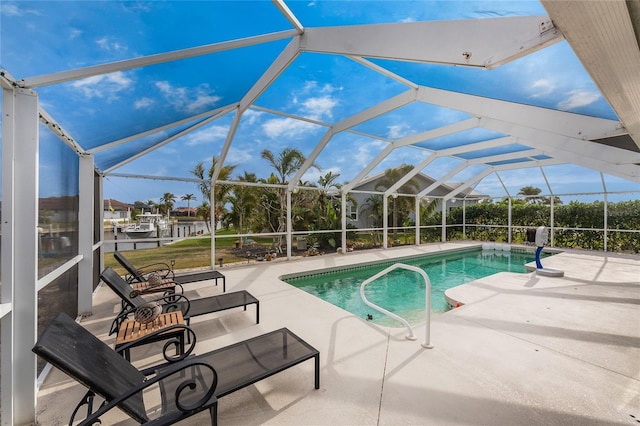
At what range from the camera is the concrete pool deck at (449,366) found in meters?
2.44

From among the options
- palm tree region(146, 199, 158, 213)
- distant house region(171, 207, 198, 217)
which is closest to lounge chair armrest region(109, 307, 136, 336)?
palm tree region(146, 199, 158, 213)

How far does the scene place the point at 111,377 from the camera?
6.70 feet

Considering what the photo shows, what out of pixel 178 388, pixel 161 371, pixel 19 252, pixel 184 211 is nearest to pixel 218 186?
pixel 184 211

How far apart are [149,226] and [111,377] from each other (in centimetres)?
999

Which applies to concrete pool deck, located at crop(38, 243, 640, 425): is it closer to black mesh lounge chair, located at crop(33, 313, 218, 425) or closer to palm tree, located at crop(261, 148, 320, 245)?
black mesh lounge chair, located at crop(33, 313, 218, 425)

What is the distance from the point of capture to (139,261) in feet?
36.8

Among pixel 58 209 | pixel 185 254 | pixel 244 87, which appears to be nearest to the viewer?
pixel 58 209

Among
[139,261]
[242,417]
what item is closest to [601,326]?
Answer: [242,417]

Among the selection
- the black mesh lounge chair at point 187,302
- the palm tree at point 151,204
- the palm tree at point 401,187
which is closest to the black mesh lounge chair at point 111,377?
the black mesh lounge chair at point 187,302

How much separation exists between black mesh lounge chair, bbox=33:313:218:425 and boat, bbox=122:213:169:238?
345 inches

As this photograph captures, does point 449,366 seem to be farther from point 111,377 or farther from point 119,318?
point 119,318

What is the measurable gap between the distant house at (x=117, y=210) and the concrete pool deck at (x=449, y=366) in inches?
113

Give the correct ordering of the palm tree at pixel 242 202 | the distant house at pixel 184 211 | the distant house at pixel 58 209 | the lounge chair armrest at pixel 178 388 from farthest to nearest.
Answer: the palm tree at pixel 242 202 → the distant house at pixel 184 211 → the distant house at pixel 58 209 → the lounge chair armrest at pixel 178 388

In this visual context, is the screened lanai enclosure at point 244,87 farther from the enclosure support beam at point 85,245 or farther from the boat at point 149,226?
the boat at point 149,226
